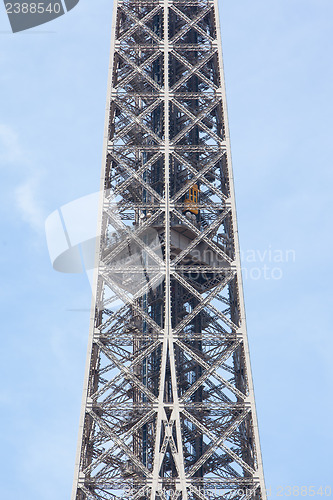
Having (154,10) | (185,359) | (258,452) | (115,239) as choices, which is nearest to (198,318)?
(185,359)

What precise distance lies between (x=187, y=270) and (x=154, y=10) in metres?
20.2

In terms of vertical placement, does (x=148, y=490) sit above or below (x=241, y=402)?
below

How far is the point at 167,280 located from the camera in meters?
66.2

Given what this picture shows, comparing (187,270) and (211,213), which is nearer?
(187,270)

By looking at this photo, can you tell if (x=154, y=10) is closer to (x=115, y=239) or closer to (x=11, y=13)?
(x=11, y=13)

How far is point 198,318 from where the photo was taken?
228 feet

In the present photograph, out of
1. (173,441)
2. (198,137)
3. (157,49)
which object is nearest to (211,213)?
(198,137)

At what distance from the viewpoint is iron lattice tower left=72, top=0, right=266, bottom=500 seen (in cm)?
6194

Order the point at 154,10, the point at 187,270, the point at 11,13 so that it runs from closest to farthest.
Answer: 1. the point at 187,270
2. the point at 11,13
3. the point at 154,10

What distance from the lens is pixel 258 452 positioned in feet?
200

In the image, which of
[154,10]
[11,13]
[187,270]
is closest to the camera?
[187,270]

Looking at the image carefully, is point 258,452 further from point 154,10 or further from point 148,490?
point 154,10

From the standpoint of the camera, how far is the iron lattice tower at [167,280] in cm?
6194

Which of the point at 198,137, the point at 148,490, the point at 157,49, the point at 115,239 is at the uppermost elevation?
the point at 157,49
